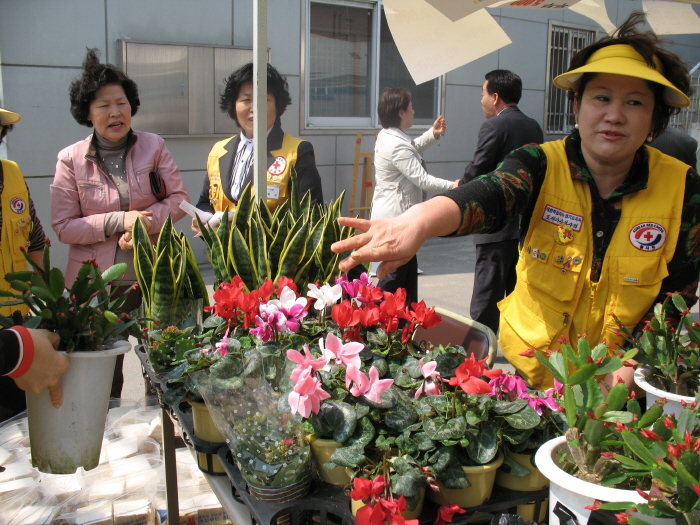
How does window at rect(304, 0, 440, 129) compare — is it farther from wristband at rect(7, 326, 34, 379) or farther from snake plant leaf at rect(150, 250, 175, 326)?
wristband at rect(7, 326, 34, 379)

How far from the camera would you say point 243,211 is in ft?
6.59

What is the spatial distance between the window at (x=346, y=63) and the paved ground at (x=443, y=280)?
2.02 metres

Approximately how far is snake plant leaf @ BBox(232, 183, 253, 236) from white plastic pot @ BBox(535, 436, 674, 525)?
1.26 metres

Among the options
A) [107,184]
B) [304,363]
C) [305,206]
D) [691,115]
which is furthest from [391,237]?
[691,115]

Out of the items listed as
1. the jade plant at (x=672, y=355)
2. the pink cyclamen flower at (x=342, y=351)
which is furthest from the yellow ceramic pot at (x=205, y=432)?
the jade plant at (x=672, y=355)

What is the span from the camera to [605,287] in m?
1.76

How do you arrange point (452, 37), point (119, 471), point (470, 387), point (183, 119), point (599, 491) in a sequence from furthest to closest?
point (183, 119), point (119, 471), point (452, 37), point (470, 387), point (599, 491)

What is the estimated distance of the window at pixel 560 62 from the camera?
10.0 m

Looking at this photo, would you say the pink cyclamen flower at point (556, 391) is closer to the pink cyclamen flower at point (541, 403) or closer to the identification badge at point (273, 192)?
the pink cyclamen flower at point (541, 403)

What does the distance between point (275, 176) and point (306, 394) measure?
221cm

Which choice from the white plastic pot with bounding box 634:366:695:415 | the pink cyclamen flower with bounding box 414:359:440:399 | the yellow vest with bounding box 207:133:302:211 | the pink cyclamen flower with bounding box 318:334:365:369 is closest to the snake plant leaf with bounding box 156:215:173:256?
the pink cyclamen flower with bounding box 318:334:365:369

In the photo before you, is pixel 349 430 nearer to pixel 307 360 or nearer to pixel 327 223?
pixel 307 360

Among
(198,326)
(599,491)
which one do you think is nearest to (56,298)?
(198,326)

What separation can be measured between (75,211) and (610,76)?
2563mm
